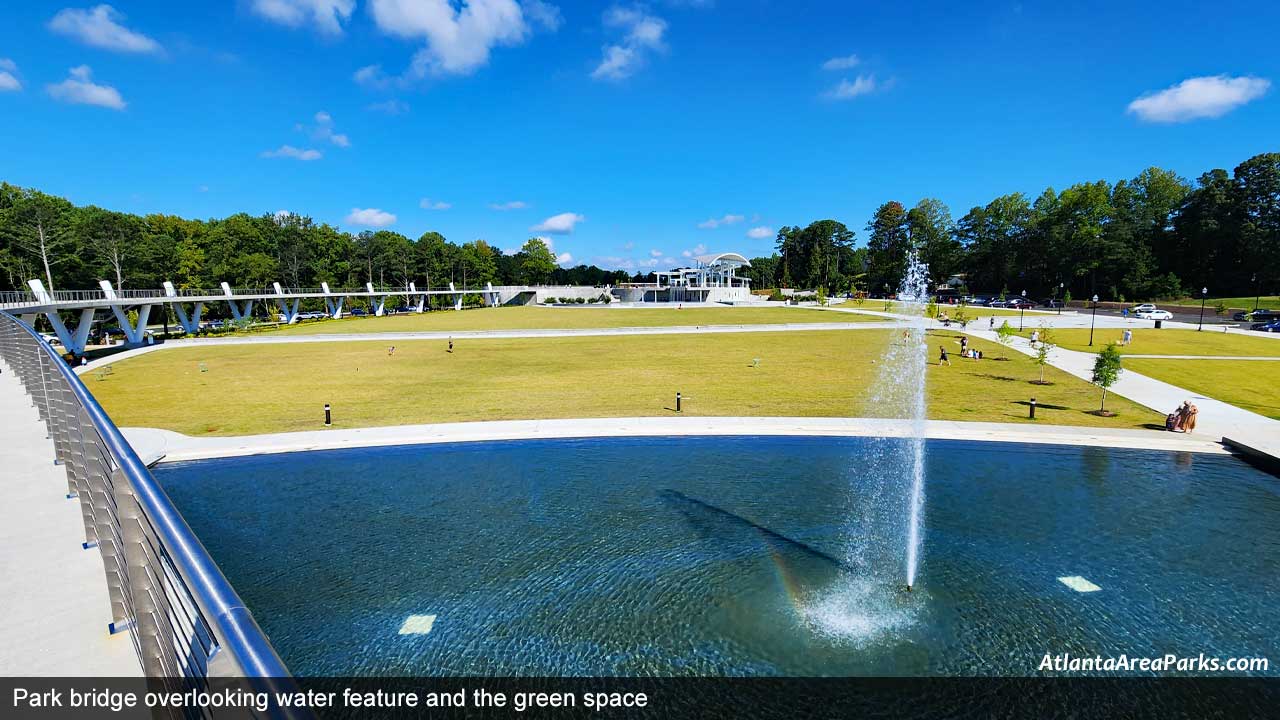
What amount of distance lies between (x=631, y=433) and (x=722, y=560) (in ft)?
28.3

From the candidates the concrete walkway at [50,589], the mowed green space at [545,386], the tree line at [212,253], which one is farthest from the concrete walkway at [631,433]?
the tree line at [212,253]

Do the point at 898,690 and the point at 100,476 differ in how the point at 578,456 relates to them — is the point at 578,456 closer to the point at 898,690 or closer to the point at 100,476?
the point at 898,690

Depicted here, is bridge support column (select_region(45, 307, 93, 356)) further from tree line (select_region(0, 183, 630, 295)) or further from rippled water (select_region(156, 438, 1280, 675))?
rippled water (select_region(156, 438, 1280, 675))

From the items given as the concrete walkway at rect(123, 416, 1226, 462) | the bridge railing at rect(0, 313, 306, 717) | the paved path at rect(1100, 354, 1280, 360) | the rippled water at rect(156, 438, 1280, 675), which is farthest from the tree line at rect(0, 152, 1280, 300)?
the bridge railing at rect(0, 313, 306, 717)

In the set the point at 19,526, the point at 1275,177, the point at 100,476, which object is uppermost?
the point at 1275,177

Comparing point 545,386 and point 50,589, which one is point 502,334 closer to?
point 545,386

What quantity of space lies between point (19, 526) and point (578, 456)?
12912 mm

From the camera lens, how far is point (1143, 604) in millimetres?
10445

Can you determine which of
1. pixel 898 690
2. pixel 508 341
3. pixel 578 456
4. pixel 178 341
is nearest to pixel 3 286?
pixel 178 341

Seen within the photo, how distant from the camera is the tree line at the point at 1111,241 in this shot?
285ft

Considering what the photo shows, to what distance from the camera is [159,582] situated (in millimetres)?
3221

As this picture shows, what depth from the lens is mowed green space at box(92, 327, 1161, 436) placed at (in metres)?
23.3

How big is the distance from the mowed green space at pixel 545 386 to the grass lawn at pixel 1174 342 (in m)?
9.62

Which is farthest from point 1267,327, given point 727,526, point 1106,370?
point 727,526
